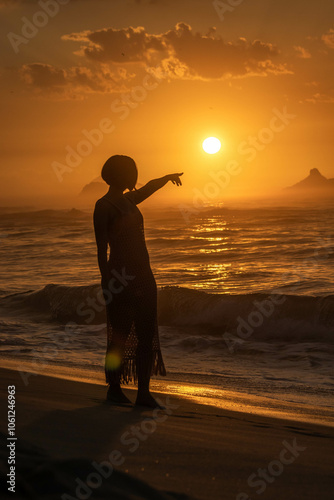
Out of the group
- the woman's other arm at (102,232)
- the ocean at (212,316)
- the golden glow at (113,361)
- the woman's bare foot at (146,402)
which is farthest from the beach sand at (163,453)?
the ocean at (212,316)

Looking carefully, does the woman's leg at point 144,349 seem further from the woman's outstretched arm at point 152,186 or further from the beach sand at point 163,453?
the woman's outstretched arm at point 152,186

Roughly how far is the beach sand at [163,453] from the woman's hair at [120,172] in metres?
1.58

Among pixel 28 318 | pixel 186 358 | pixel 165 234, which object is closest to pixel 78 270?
pixel 28 318

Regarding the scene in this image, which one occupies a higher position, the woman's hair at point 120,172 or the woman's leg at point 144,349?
the woman's hair at point 120,172

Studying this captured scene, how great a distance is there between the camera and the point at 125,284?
441 cm

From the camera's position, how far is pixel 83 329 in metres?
10.5

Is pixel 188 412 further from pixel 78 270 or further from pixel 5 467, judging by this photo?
pixel 78 270

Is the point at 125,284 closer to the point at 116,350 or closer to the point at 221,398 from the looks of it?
the point at 116,350

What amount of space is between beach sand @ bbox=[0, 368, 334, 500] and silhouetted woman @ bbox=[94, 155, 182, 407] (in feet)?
1.05

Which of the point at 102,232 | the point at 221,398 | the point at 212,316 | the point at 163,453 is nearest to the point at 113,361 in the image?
the point at 102,232

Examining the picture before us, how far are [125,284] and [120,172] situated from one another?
81cm

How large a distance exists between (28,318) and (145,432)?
30.4ft

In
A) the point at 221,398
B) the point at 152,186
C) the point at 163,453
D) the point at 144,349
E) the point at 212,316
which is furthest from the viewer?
the point at 212,316

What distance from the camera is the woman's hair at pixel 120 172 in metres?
4.44
